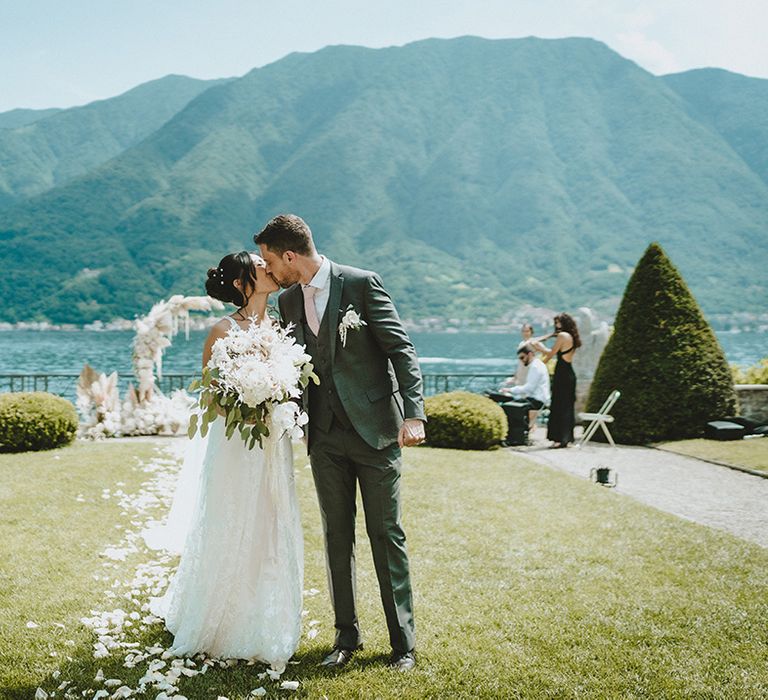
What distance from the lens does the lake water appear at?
6050 cm

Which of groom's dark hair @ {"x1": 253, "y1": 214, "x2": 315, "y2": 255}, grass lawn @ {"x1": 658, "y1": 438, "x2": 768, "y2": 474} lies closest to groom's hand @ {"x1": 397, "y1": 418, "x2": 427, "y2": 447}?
groom's dark hair @ {"x1": 253, "y1": 214, "x2": 315, "y2": 255}

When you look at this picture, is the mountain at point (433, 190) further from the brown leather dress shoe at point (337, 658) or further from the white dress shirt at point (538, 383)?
the brown leather dress shoe at point (337, 658)

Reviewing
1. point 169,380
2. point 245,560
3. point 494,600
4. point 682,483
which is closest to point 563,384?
point 682,483

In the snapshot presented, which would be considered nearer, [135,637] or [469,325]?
[135,637]

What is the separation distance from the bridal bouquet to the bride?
0.86 feet

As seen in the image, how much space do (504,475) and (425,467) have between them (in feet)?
3.77

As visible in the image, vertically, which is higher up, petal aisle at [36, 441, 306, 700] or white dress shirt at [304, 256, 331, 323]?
white dress shirt at [304, 256, 331, 323]

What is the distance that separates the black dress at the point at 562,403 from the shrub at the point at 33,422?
27.8 feet

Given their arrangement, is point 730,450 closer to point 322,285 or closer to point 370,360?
point 370,360

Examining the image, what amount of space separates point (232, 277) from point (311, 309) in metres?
1.06

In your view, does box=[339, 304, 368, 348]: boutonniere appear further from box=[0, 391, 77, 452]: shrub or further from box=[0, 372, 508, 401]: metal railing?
box=[0, 391, 77, 452]: shrub

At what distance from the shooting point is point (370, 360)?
4227mm

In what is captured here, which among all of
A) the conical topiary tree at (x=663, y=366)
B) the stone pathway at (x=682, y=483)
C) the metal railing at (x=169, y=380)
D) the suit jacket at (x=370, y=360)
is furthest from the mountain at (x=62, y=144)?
the suit jacket at (x=370, y=360)

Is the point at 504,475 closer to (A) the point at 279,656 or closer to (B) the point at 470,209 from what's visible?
(A) the point at 279,656
